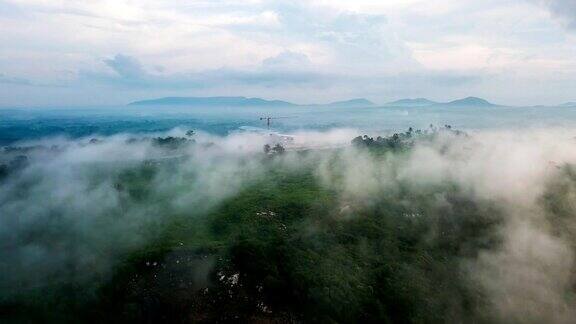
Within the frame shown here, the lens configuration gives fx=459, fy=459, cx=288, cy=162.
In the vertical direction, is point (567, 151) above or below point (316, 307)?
above

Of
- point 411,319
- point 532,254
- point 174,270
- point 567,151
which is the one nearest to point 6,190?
point 174,270

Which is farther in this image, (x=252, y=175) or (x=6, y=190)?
(x=252, y=175)

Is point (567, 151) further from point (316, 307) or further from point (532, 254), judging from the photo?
point (316, 307)

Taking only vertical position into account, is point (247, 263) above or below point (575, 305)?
above

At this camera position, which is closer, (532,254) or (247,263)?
(247,263)

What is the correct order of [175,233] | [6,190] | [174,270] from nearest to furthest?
[174,270] < [175,233] < [6,190]

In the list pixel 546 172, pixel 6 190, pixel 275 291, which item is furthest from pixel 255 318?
pixel 546 172

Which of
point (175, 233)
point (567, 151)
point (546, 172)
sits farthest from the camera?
point (567, 151)

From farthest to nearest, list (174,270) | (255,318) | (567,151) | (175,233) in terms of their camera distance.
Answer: (567,151), (175,233), (174,270), (255,318)

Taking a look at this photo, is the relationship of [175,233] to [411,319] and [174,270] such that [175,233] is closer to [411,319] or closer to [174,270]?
[174,270]
